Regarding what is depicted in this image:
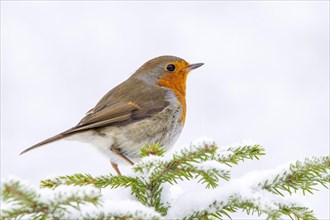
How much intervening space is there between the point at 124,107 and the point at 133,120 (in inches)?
6.8

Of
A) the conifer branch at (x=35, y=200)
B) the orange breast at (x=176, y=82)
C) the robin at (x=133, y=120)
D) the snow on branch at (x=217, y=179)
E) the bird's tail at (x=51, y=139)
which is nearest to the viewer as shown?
the conifer branch at (x=35, y=200)

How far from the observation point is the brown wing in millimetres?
3555

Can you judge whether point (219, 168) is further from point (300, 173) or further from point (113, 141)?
point (113, 141)

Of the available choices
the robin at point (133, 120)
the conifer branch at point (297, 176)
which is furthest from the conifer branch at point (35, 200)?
the robin at point (133, 120)

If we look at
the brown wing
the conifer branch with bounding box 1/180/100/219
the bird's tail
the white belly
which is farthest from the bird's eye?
the conifer branch with bounding box 1/180/100/219

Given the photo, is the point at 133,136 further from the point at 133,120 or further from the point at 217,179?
the point at 217,179

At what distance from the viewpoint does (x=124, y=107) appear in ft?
12.6

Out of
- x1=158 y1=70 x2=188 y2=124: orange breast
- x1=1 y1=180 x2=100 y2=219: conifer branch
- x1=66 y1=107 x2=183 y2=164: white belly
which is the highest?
x1=158 y1=70 x2=188 y2=124: orange breast

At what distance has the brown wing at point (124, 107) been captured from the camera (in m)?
3.55

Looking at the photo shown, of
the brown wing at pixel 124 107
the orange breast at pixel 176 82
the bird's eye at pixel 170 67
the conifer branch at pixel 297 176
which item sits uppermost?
the bird's eye at pixel 170 67

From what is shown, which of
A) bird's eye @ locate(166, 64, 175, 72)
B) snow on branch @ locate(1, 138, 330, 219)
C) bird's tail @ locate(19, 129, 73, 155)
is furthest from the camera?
bird's eye @ locate(166, 64, 175, 72)

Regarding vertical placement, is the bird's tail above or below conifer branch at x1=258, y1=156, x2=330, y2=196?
above

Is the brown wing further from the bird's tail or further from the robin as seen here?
the bird's tail

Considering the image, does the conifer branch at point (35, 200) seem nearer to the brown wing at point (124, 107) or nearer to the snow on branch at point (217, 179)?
the snow on branch at point (217, 179)
